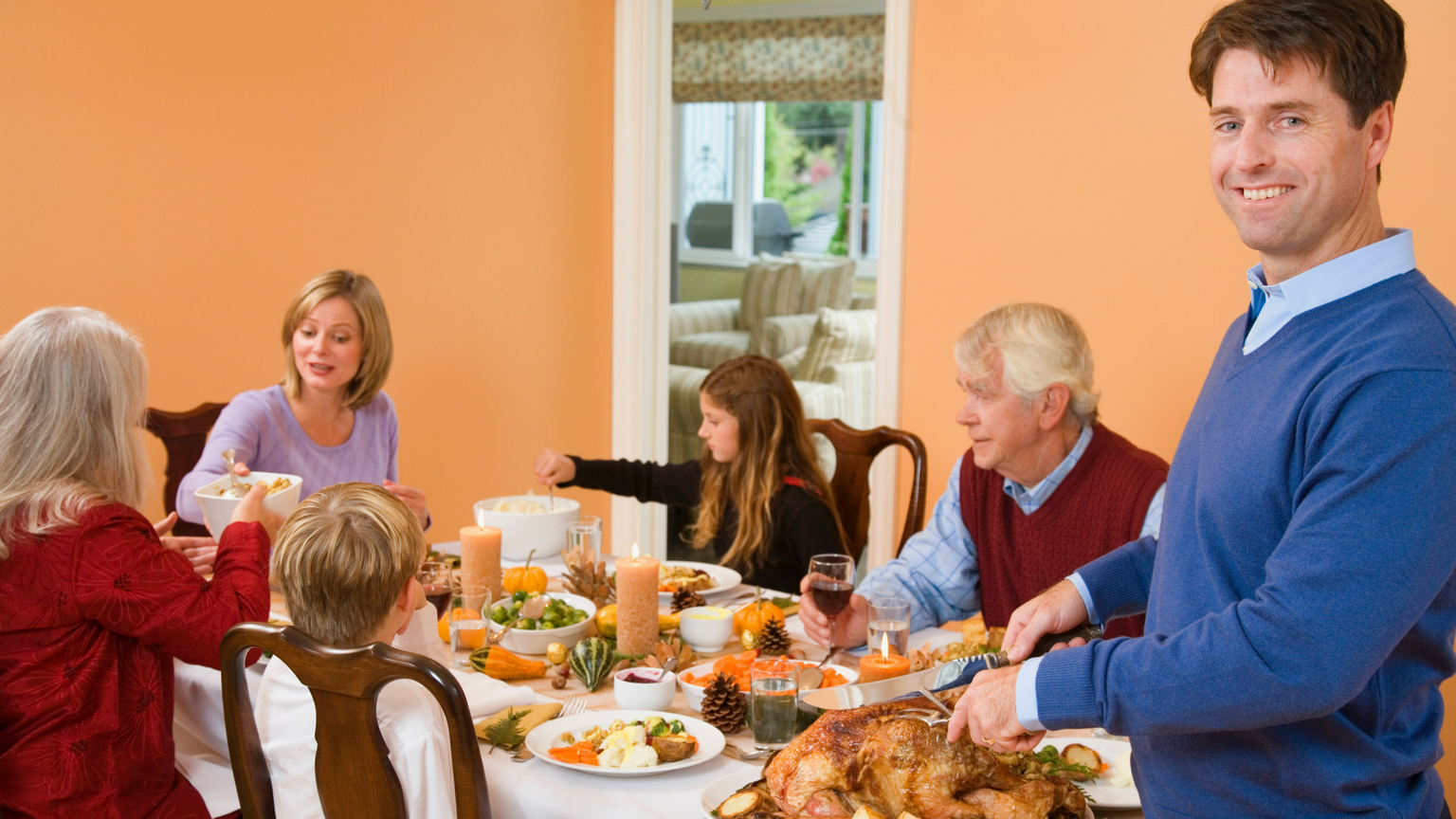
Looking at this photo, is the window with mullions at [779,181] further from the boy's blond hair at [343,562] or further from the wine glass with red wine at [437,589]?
the boy's blond hair at [343,562]

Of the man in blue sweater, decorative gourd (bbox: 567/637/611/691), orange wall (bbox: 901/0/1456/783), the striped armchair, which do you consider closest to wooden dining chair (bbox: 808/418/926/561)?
orange wall (bbox: 901/0/1456/783)

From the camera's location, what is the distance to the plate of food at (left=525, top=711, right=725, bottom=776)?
137 centimetres

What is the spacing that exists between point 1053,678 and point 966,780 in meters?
0.22

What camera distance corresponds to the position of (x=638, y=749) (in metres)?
1.38

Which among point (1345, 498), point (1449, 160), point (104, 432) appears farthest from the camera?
point (1449, 160)

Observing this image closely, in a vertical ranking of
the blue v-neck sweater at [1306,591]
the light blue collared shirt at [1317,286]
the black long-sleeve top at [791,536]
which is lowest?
the black long-sleeve top at [791,536]

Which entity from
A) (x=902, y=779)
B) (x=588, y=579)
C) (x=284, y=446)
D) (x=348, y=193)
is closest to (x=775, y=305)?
(x=348, y=193)

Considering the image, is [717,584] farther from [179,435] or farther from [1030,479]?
[179,435]

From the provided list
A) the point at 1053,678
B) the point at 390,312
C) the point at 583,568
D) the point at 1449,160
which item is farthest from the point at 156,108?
the point at 1449,160

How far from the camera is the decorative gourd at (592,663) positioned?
1684 mm

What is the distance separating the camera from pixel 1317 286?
104 centimetres

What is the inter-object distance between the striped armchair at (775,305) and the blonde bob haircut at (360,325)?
2480 millimetres

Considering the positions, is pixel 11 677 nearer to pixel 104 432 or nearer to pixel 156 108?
pixel 104 432

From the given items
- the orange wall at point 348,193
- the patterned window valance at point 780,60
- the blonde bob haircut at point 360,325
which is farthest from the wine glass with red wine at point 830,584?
the patterned window valance at point 780,60
